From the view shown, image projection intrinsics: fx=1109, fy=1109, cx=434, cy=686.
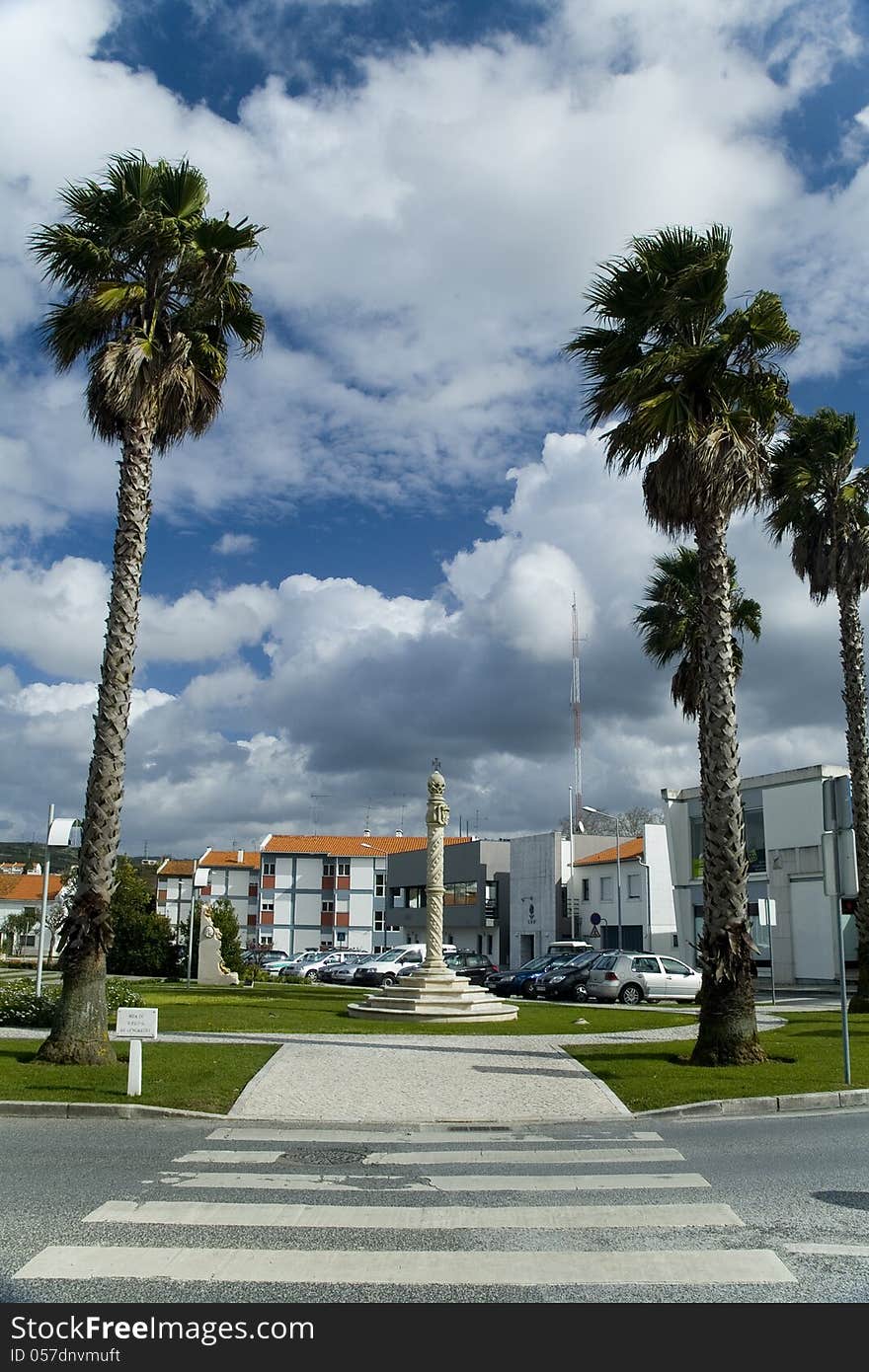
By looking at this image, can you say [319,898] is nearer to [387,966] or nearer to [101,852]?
[387,966]

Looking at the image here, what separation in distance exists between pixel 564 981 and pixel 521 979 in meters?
2.47

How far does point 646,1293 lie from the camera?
557cm

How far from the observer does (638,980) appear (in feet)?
109

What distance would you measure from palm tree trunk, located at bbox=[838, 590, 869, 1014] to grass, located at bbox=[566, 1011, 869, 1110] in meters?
7.48

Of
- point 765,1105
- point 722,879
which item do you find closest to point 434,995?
point 722,879

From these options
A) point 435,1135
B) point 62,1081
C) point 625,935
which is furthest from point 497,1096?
point 625,935

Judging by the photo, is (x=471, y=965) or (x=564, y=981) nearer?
(x=564, y=981)

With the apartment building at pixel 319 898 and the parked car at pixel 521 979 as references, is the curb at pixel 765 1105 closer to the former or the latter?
the parked car at pixel 521 979

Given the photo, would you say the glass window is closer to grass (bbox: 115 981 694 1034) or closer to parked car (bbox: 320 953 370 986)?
grass (bbox: 115 981 694 1034)

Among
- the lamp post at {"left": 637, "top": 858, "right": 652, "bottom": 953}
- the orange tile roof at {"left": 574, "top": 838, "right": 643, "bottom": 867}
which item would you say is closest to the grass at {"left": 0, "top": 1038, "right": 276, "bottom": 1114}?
the lamp post at {"left": 637, "top": 858, "right": 652, "bottom": 953}

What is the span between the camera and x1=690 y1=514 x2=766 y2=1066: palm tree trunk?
49.0 ft

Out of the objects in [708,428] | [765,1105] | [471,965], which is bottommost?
[471,965]

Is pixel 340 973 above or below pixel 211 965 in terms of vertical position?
below

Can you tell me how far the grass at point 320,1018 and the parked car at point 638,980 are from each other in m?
2.32
